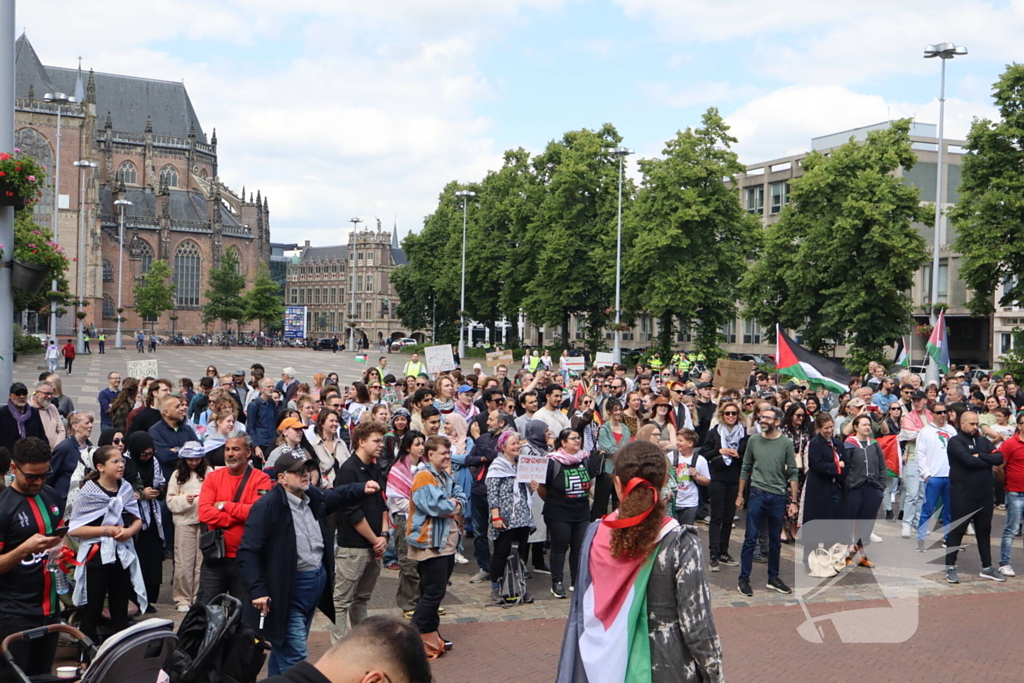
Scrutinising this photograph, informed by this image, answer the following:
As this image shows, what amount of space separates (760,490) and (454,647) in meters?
3.77

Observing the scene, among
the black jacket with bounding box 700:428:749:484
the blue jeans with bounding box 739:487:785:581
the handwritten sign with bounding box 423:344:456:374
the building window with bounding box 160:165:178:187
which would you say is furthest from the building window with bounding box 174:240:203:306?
the blue jeans with bounding box 739:487:785:581

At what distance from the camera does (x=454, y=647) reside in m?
7.98

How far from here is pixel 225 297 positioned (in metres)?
91.9

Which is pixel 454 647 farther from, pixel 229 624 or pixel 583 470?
pixel 229 624

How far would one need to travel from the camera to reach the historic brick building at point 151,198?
91.0 metres

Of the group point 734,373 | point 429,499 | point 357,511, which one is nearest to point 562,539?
point 429,499

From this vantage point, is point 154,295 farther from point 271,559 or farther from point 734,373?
point 271,559

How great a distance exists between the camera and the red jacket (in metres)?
6.42

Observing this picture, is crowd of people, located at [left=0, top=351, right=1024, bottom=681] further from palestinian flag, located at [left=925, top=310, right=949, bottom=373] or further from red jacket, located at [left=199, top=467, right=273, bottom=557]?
palestinian flag, located at [left=925, top=310, right=949, bottom=373]

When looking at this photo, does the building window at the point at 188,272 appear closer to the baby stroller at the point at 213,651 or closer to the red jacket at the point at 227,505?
the red jacket at the point at 227,505

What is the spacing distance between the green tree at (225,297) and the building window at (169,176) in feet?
59.9

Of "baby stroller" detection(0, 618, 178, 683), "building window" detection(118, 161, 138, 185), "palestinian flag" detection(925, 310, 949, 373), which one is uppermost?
"building window" detection(118, 161, 138, 185)

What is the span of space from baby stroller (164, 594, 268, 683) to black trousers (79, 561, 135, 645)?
12.3 ft

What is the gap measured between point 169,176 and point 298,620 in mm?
107610
